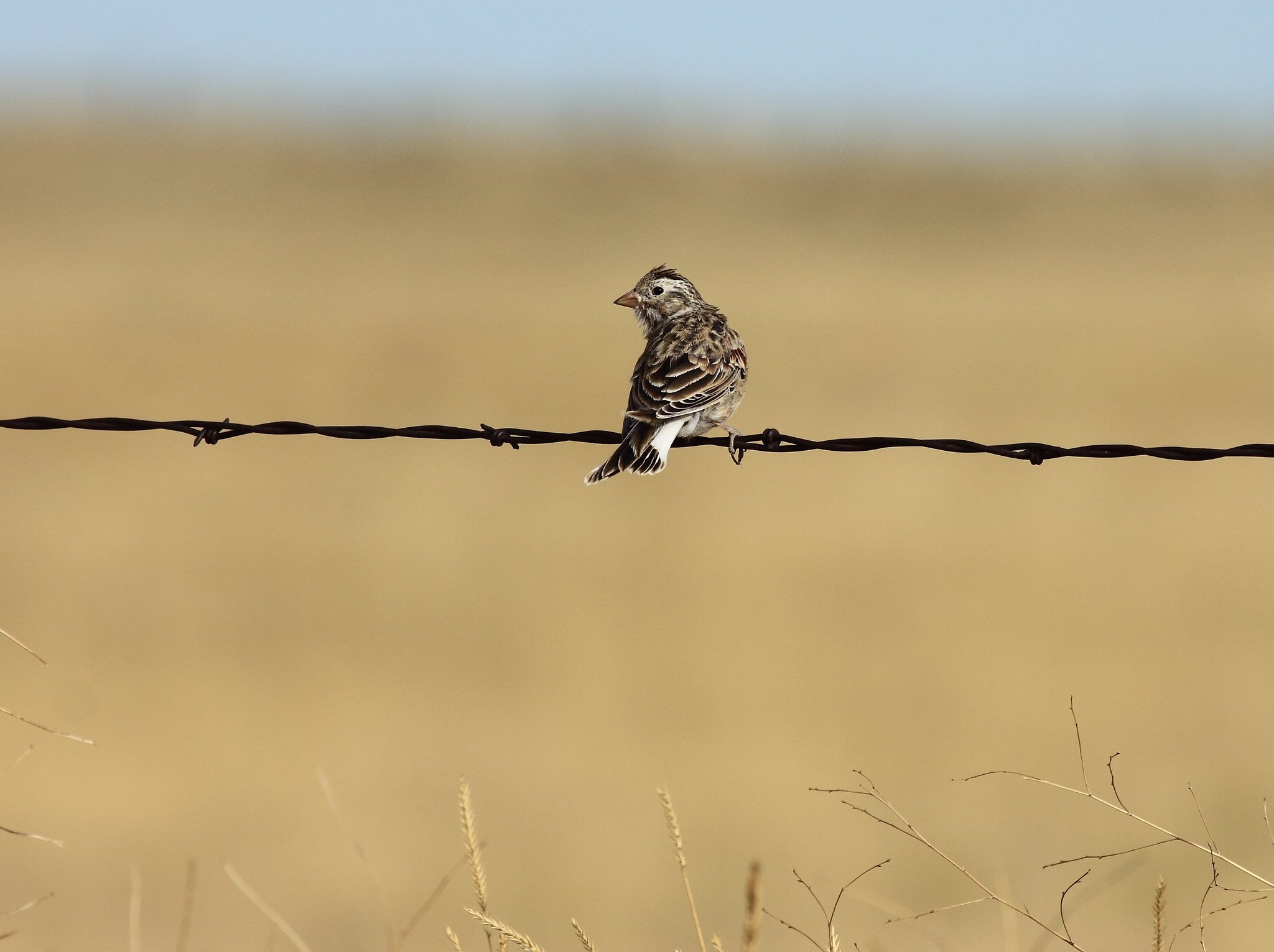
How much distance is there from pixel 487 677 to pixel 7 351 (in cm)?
1836

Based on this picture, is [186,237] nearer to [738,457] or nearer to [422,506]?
[422,506]

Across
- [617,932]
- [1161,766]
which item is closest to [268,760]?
[617,932]

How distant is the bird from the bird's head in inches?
12.6

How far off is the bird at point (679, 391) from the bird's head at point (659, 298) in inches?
12.6

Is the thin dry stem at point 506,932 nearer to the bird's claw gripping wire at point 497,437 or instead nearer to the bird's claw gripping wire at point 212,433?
the bird's claw gripping wire at point 497,437

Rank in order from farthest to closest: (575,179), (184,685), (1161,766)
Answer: (575,179) → (184,685) → (1161,766)

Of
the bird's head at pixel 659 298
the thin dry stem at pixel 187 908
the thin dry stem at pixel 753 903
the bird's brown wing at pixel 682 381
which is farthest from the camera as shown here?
the bird's head at pixel 659 298

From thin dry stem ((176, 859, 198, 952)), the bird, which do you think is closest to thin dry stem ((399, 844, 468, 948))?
thin dry stem ((176, 859, 198, 952))

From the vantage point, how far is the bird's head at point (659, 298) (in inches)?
372

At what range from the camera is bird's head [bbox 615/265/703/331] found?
9438mm

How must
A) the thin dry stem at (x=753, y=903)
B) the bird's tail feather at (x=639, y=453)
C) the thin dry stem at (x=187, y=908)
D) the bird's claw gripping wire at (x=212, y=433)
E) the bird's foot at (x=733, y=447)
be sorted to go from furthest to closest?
the bird's tail feather at (x=639, y=453) < the bird's foot at (x=733, y=447) < the bird's claw gripping wire at (x=212, y=433) < the thin dry stem at (x=187, y=908) < the thin dry stem at (x=753, y=903)

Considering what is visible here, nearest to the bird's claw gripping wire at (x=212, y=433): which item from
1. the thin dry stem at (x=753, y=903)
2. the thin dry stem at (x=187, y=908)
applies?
the thin dry stem at (x=187, y=908)

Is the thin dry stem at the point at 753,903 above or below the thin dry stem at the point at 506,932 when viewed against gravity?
above

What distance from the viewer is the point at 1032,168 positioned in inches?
3583
